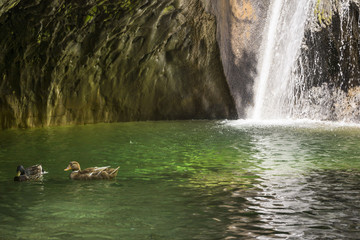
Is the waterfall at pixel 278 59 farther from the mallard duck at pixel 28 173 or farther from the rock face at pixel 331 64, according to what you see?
the mallard duck at pixel 28 173

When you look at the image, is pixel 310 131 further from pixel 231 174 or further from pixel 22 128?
pixel 22 128

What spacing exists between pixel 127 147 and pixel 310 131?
5029 millimetres

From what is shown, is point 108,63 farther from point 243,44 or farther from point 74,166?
point 74,166

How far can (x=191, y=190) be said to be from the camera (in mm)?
7113

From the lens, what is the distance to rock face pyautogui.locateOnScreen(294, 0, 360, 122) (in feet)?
56.0

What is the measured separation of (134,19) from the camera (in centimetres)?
1658

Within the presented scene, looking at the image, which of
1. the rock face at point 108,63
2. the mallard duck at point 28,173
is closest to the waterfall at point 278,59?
the rock face at point 108,63

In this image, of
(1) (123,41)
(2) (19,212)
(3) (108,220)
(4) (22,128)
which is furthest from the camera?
(1) (123,41)

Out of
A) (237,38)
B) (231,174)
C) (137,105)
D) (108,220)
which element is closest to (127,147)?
(231,174)

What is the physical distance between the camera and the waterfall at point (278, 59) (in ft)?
62.7

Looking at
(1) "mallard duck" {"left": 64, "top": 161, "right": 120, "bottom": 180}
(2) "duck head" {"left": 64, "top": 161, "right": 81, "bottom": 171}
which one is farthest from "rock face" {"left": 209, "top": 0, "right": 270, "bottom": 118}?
(1) "mallard duck" {"left": 64, "top": 161, "right": 120, "bottom": 180}

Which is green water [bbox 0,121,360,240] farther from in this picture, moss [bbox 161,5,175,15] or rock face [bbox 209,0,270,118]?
rock face [bbox 209,0,270,118]

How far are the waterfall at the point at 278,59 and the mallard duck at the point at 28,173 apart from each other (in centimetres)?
1266

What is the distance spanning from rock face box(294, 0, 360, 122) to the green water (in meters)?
5.03
